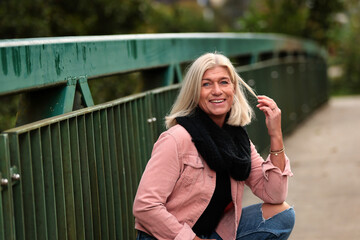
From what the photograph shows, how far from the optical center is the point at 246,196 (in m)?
7.27

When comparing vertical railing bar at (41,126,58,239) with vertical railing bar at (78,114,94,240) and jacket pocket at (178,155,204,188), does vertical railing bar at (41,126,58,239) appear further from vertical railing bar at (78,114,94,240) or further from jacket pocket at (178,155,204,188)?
jacket pocket at (178,155,204,188)

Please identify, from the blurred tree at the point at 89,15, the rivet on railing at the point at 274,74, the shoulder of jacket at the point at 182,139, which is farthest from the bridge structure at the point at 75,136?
the blurred tree at the point at 89,15

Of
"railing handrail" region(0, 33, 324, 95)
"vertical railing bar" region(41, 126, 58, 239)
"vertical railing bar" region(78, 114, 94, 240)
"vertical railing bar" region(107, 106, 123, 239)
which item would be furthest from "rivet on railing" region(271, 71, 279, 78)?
"vertical railing bar" region(41, 126, 58, 239)

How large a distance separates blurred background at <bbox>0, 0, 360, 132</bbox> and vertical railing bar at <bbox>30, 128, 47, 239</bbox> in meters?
2.86

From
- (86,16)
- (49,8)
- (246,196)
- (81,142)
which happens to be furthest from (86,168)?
(86,16)

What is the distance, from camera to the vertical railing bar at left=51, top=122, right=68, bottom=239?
10.3ft

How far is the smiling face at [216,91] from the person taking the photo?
359 cm

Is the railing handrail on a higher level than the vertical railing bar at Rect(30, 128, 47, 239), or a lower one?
higher

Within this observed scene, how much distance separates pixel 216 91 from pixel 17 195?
3.91 ft

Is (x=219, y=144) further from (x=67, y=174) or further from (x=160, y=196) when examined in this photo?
(x=67, y=174)

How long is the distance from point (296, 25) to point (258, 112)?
13084 mm

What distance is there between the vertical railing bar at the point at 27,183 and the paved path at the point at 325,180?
10.5 ft

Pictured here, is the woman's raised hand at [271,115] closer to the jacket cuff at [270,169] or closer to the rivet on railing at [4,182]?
the jacket cuff at [270,169]

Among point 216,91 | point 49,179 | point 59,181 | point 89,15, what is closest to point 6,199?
point 49,179
